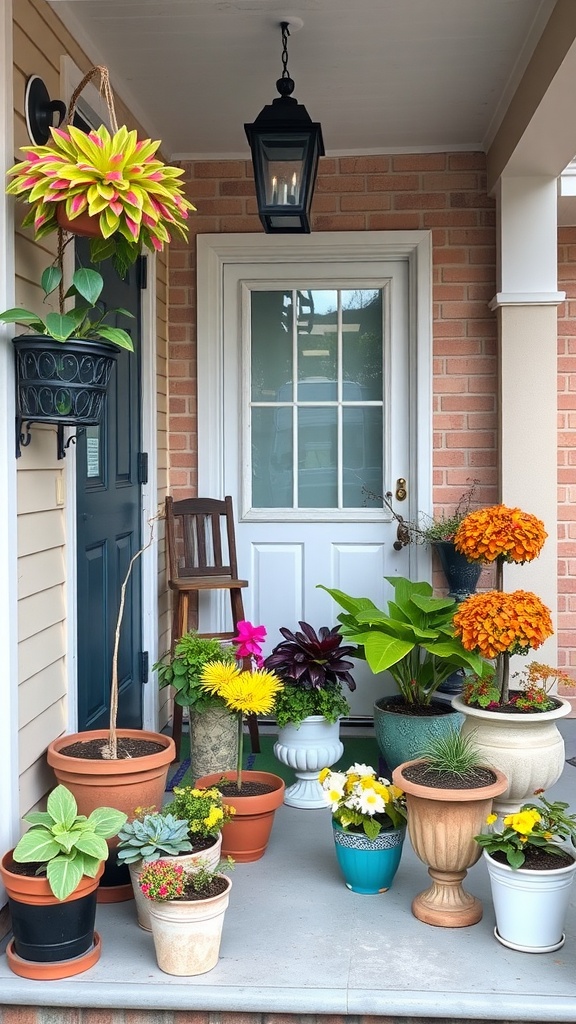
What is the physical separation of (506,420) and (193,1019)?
A: 252 cm

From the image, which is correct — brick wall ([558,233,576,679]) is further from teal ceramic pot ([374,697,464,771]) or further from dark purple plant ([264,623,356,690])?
dark purple plant ([264,623,356,690])

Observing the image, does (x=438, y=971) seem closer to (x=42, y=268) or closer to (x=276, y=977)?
(x=276, y=977)

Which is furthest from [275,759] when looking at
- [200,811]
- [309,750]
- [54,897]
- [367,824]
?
[54,897]

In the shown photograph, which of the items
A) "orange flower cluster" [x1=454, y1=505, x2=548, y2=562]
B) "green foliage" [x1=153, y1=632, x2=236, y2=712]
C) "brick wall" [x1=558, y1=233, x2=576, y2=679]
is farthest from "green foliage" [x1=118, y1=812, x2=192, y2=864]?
"brick wall" [x1=558, y1=233, x2=576, y2=679]

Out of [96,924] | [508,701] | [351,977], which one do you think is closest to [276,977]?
[351,977]

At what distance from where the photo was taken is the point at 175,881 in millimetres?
2094

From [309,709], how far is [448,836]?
1.00 m

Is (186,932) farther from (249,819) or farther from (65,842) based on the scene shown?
(249,819)

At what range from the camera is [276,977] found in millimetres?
2107

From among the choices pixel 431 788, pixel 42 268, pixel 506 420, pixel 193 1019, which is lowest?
pixel 193 1019

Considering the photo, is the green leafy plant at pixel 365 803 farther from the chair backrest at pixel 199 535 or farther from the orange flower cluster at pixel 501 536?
the chair backrest at pixel 199 535

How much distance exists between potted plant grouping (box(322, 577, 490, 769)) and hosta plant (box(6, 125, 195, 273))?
5.02ft

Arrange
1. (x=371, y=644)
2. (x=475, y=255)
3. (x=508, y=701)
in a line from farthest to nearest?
(x=475, y=255), (x=371, y=644), (x=508, y=701)

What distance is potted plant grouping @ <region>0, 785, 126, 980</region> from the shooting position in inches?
81.5
